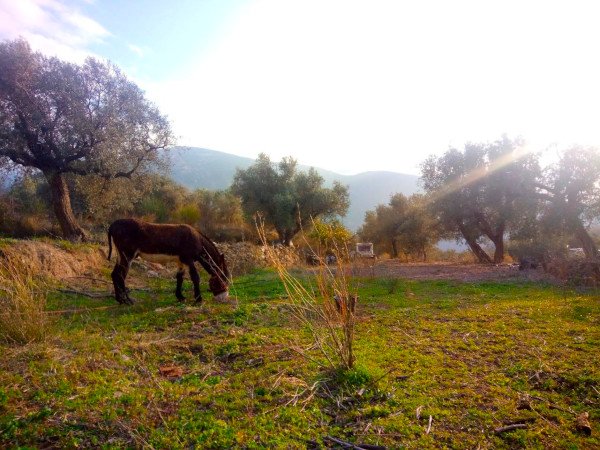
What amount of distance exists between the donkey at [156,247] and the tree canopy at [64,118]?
24.6 feet

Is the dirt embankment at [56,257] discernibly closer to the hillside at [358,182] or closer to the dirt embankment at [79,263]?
the dirt embankment at [79,263]

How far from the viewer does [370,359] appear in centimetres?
489

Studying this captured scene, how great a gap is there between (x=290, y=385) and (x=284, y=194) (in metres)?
26.5

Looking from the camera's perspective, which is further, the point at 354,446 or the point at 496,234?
the point at 496,234

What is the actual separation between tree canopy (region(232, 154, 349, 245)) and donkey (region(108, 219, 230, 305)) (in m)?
20.5

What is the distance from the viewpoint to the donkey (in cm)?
880

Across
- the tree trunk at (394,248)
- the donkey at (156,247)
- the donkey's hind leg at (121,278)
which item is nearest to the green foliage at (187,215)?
the donkey at (156,247)

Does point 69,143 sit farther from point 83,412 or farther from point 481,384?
point 481,384

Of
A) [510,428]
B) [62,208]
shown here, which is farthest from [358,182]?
[510,428]

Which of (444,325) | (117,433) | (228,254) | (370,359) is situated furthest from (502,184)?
(117,433)

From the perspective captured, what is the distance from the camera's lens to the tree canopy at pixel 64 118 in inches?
543

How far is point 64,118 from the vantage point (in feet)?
48.0

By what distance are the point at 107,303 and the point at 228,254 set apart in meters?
7.91

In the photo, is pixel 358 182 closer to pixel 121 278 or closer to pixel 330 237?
pixel 121 278
